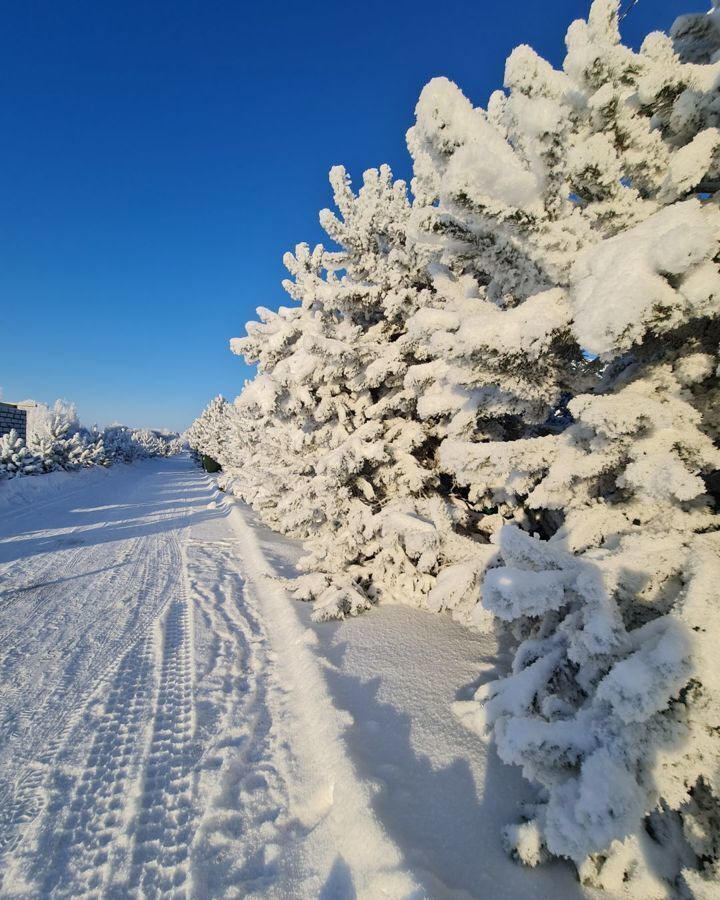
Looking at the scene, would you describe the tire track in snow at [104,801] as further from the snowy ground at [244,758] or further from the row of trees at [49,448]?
the row of trees at [49,448]

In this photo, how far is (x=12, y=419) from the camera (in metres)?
25.6

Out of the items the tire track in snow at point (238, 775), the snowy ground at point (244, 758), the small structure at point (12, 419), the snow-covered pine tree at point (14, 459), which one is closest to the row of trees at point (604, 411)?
the snowy ground at point (244, 758)

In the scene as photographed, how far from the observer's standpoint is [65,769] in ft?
9.27

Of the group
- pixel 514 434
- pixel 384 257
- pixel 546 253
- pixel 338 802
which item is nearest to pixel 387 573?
pixel 514 434

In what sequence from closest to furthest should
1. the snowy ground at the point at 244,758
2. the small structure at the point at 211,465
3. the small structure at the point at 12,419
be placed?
the snowy ground at the point at 244,758 → the small structure at the point at 12,419 → the small structure at the point at 211,465

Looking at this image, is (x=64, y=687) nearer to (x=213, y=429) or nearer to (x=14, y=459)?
(x=14, y=459)

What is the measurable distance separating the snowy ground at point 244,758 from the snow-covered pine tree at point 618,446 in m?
0.55

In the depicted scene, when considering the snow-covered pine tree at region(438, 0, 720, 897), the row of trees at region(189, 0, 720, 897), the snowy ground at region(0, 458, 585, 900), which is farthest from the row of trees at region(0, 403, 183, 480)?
the snow-covered pine tree at region(438, 0, 720, 897)

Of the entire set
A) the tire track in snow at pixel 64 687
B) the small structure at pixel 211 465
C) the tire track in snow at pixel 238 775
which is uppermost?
the small structure at pixel 211 465

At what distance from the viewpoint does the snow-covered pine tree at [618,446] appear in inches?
62.0

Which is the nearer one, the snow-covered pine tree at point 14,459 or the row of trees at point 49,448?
the snow-covered pine tree at point 14,459

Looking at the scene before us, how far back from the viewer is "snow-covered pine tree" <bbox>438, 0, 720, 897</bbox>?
62.0 inches

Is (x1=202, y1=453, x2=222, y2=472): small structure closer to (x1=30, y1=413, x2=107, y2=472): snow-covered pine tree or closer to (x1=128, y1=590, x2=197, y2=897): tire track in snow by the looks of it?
(x1=30, y1=413, x2=107, y2=472): snow-covered pine tree

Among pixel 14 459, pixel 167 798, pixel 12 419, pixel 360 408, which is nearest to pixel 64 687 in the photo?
pixel 167 798
